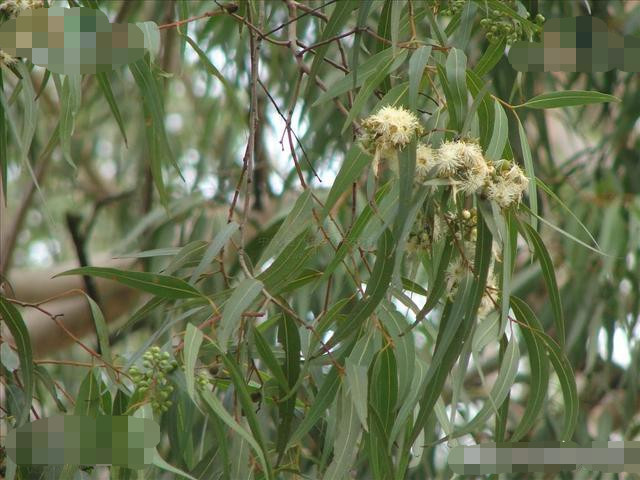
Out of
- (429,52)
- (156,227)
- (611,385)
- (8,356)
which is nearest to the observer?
(429,52)

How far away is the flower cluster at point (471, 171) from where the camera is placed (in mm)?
839

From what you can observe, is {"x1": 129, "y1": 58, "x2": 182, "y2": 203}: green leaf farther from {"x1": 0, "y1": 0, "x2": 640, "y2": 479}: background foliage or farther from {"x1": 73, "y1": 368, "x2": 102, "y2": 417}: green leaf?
{"x1": 73, "y1": 368, "x2": 102, "y2": 417}: green leaf

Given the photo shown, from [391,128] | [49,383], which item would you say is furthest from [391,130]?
[49,383]

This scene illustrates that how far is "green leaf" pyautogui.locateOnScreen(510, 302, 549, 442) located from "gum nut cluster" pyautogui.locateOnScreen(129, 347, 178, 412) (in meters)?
0.34

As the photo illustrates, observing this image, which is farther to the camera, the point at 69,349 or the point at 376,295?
the point at 69,349

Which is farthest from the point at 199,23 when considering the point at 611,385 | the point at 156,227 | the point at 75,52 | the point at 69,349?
the point at 75,52

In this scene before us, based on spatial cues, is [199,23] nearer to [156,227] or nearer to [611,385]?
[156,227]

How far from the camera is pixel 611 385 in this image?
2564 mm

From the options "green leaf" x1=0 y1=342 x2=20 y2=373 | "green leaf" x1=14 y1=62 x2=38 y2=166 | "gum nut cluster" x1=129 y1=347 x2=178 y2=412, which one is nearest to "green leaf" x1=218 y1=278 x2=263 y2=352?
"gum nut cluster" x1=129 y1=347 x2=178 y2=412

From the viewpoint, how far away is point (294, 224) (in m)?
0.98

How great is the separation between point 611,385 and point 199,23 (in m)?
1.40

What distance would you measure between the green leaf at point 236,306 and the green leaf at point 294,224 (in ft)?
0.20

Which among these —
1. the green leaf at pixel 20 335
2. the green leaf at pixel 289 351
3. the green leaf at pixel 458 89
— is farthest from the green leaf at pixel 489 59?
the green leaf at pixel 20 335

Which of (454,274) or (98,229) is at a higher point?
(98,229)
